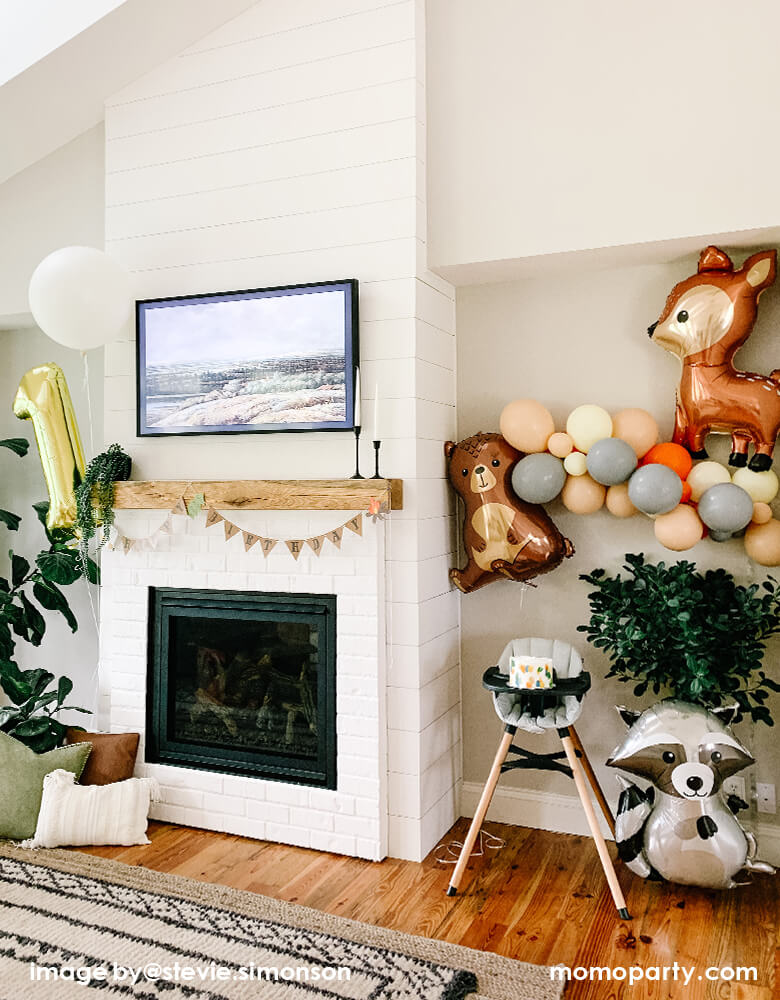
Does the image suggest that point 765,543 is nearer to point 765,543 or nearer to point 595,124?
point 765,543

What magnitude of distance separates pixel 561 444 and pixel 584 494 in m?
0.18

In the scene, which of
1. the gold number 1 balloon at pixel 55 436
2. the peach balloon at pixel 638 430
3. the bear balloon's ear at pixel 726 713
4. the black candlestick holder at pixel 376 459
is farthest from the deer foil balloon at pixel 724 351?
the gold number 1 balloon at pixel 55 436

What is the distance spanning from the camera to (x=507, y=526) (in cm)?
279

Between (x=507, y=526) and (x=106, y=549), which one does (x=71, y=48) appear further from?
(x=507, y=526)

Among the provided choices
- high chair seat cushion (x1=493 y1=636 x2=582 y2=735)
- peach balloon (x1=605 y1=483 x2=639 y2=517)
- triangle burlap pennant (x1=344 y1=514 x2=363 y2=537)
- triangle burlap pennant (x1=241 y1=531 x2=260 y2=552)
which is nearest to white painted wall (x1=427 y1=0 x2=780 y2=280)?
peach balloon (x1=605 y1=483 x2=639 y2=517)

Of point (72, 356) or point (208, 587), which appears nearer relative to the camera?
point (208, 587)

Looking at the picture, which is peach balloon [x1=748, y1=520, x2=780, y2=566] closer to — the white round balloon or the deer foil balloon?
the deer foil balloon

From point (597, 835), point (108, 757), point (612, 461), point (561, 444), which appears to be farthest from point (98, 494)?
point (597, 835)

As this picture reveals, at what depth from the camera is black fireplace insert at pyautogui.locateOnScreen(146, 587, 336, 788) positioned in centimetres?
288

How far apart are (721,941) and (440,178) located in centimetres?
255

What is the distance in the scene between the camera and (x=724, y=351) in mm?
2576

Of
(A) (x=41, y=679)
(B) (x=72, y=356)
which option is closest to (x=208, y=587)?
(A) (x=41, y=679)

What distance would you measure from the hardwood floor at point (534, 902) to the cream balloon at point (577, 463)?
1299mm

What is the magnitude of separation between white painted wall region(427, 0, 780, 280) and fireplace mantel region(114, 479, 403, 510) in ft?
2.81
